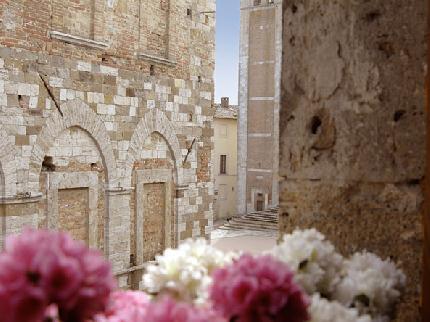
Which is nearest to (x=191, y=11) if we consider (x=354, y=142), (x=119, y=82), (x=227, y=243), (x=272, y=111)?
(x=119, y=82)

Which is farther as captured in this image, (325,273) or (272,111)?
(272,111)

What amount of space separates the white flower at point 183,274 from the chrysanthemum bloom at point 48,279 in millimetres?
451

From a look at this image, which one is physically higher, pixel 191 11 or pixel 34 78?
pixel 191 11

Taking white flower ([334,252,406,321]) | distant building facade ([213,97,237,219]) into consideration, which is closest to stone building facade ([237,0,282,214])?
distant building facade ([213,97,237,219])

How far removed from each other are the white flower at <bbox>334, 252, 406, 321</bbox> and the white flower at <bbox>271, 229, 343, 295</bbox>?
38 mm

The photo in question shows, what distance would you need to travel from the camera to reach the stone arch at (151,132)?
11320 millimetres

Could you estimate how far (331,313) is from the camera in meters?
1.59

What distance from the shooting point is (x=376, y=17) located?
8.86 feet

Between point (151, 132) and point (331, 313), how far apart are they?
406 inches

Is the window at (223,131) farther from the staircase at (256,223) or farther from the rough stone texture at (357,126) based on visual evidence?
the rough stone texture at (357,126)

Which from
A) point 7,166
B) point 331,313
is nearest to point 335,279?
point 331,313

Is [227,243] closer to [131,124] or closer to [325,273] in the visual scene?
[131,124]

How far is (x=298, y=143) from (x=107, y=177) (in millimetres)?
8235

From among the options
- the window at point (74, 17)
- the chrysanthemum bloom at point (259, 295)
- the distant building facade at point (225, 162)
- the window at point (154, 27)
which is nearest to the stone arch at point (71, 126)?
the window at point (74, 17)
